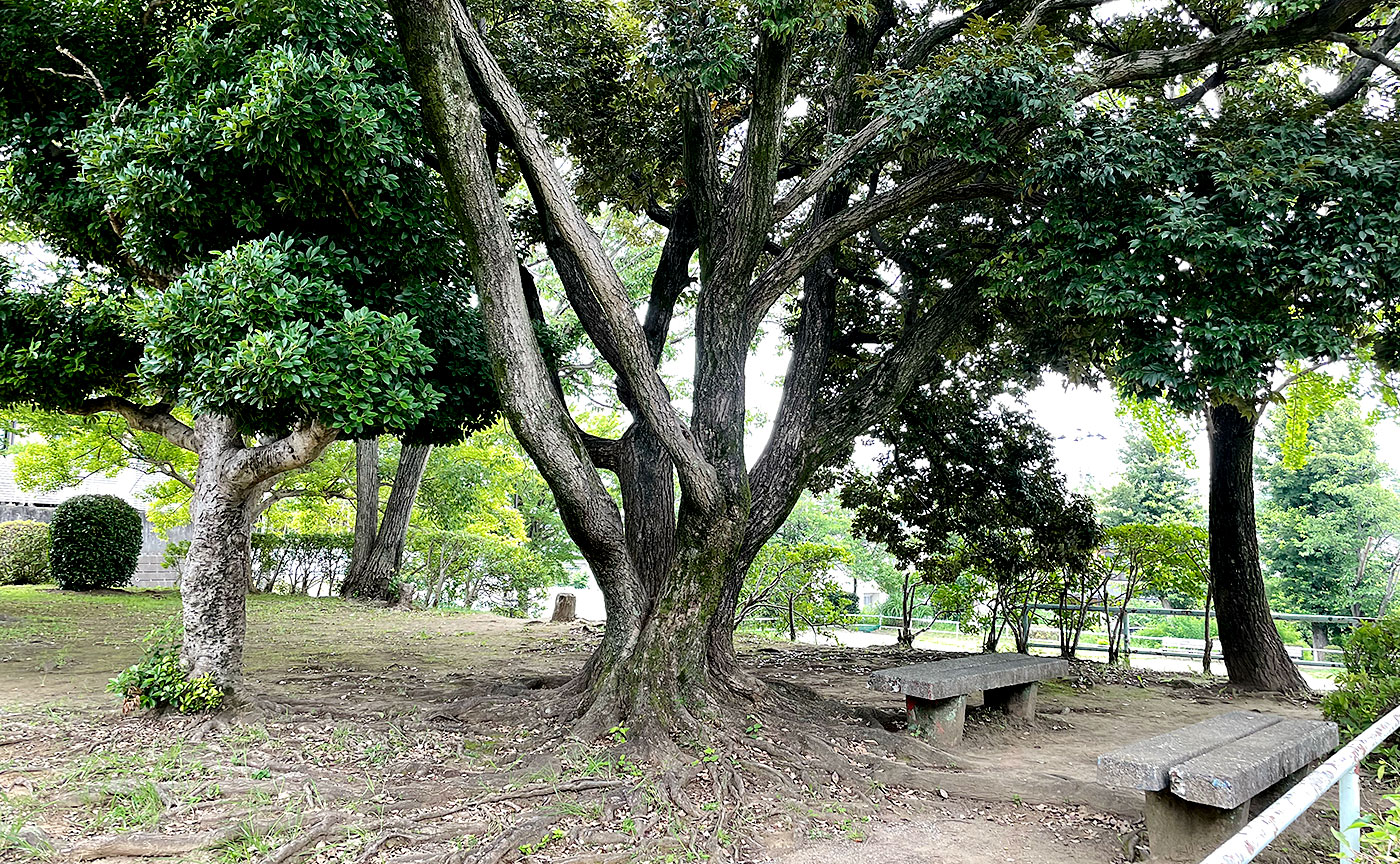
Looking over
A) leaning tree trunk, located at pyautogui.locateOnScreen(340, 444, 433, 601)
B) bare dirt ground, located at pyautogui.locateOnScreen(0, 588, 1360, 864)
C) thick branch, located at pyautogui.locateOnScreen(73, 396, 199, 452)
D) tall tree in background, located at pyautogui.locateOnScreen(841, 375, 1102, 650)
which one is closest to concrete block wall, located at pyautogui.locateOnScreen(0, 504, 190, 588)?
leaning tree trunk, located at pyautogui.locateOnScreen(340, 444, 433, 601)

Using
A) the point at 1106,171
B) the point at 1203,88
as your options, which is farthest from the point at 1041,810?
the point at 1203,88

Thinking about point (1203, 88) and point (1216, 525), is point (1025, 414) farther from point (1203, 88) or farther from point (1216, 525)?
point (1203, 88)

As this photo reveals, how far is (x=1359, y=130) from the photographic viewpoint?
536 centimetres

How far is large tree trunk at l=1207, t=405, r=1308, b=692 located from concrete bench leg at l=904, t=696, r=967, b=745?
15.5 ft

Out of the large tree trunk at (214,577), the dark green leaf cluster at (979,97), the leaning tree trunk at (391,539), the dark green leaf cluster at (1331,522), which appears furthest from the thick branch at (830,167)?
the dark green leaf cluster at (1331,522)

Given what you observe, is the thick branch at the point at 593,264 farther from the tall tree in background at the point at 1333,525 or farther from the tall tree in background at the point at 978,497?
the tall tree in background at the point at 1333,525

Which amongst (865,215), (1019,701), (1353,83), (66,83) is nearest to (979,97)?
(865,215)

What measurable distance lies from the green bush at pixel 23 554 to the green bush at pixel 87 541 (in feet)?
4.83

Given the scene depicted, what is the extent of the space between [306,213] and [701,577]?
11.5 ft

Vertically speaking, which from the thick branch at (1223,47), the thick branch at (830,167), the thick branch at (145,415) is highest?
the thick branch at (1223,47)

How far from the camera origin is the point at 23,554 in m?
14.3

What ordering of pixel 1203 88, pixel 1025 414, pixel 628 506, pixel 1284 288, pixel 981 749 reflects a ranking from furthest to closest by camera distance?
pixel 1025 414 < pixel 1203 88 < pixel 628 506 < pixel 981 749 < pixel 1284 288

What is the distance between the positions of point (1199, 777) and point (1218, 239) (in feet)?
10.1

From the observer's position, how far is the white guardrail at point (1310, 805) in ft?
4.84
